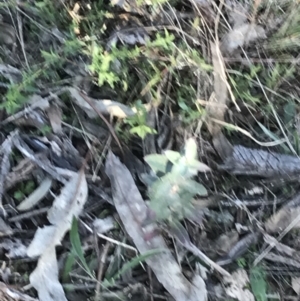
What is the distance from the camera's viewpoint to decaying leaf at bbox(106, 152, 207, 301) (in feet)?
4.00

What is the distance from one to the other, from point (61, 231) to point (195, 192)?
0.30 metres

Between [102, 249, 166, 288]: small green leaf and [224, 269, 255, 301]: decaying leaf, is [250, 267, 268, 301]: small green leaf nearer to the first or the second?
[224, 269, 255, 301]: decaying leaf

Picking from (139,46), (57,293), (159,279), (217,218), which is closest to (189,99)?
(139,46)

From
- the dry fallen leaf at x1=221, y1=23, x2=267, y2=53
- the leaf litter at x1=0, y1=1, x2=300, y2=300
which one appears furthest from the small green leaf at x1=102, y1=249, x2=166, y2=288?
the dry fallen leaf at x1=221, y1=23, x2=267, y2=53

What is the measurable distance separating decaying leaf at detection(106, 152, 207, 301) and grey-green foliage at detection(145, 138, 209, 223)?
2.3 inches

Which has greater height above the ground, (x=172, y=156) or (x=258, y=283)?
(x=172, y=156)

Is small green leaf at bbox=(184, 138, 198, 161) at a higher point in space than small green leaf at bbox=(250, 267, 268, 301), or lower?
higher

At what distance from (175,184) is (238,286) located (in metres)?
0.27

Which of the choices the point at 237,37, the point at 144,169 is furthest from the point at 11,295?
the point at 237,37

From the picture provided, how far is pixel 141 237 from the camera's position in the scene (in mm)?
1231

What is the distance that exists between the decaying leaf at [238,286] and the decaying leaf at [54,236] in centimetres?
35

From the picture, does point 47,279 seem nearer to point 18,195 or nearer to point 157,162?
point 18,195

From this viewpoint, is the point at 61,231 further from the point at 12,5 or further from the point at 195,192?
the point at 12,5

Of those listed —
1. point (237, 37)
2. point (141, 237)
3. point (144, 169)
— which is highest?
point (237, 37)
